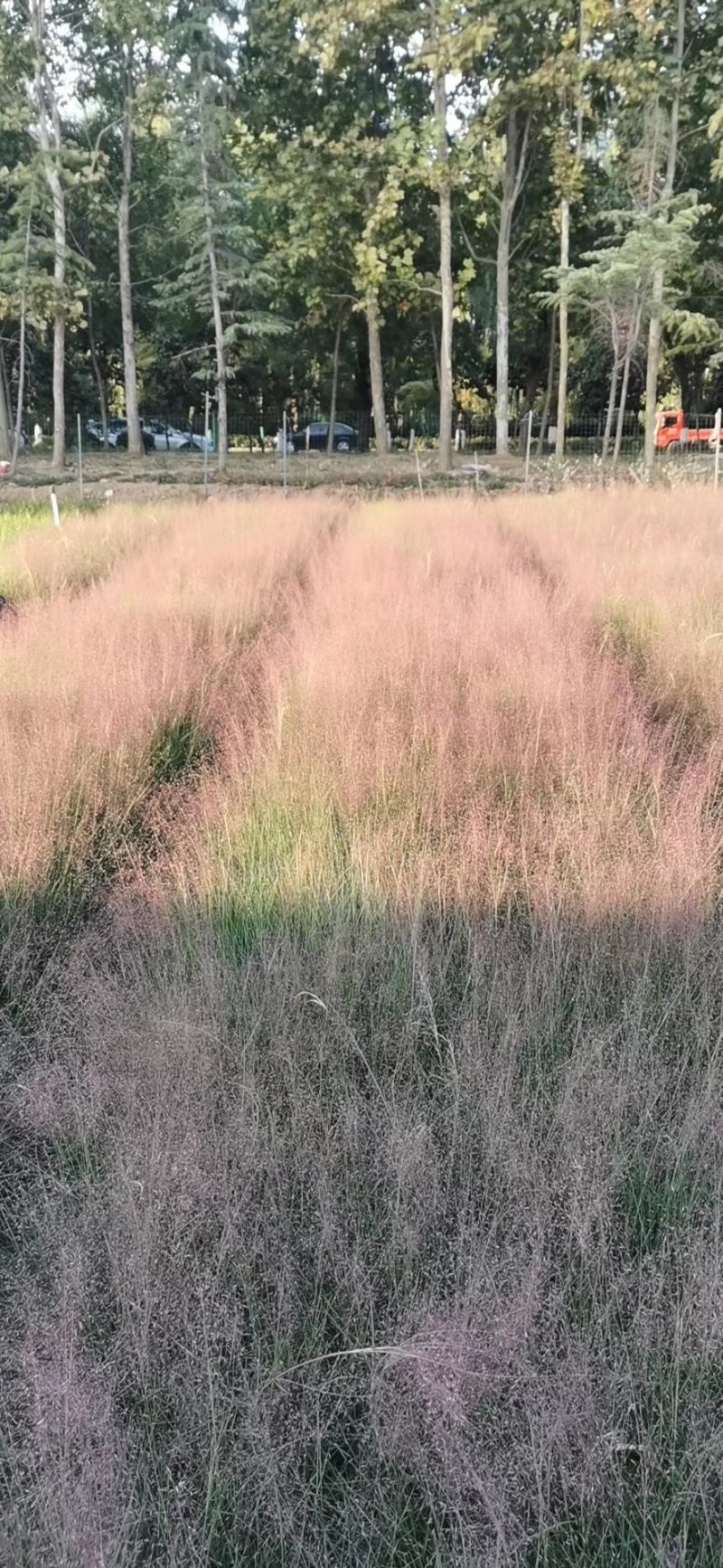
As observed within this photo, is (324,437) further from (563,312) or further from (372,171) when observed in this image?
(563,312)

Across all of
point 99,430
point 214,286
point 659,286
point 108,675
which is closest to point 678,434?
point 659,286

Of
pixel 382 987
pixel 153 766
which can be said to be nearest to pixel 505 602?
pixel 153 766

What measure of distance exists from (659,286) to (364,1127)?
19929 mm

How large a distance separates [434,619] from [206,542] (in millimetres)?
5292

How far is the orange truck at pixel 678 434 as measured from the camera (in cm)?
3144

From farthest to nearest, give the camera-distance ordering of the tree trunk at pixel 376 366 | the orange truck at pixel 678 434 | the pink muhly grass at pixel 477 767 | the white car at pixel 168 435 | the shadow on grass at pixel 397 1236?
the white car at pixel 168 435 → the orange truck at pixel 678 434 → the tree trunk at pixel 376 366 → the pink muhly grass at pixel 477 767 → the shadow on grass at pixel 397 1236

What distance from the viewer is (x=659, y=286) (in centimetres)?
1859

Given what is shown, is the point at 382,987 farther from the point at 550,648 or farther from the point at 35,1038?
the point at 550,648

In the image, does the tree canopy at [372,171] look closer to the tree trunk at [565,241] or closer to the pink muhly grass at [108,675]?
the tree trunk at [565,241]

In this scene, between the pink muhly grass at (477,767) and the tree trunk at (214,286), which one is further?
the tree trunk at (214,286)

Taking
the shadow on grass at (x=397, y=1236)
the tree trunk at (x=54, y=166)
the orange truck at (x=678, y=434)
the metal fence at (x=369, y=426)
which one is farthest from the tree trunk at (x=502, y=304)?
the shadow on grass at (x=397, y=1236)

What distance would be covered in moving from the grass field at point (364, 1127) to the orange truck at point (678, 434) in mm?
27652

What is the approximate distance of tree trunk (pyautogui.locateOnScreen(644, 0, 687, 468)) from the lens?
18.8 metres

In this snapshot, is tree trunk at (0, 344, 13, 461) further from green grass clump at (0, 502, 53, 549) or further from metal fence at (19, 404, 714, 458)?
metal fence at (19, 404, 714, 458)
